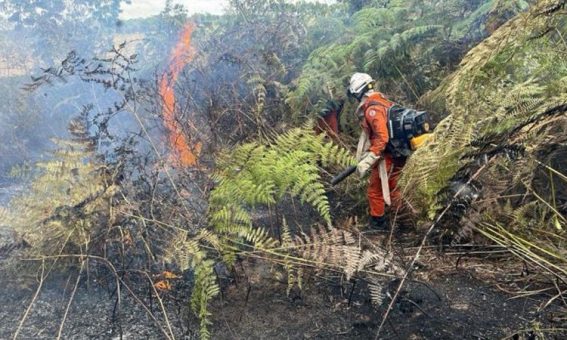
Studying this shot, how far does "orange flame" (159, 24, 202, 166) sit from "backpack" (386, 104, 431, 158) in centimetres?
183

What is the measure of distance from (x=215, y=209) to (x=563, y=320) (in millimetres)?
2109

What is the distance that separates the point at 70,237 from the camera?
3303 millimetres

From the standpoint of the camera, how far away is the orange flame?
177 inches

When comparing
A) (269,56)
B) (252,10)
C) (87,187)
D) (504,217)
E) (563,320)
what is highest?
(252,10)

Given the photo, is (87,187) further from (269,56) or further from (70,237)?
(269,56)

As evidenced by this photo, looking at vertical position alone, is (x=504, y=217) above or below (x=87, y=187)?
below

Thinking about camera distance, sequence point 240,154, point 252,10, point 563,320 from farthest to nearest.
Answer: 1. point 252,10
2. point 240,154
3. point 563,320

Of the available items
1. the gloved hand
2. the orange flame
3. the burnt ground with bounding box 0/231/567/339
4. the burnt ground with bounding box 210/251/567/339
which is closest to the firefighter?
the gloved hand

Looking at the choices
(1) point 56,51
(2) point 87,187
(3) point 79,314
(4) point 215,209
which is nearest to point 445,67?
(4) point 215,209

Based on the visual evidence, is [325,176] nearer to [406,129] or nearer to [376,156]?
[376,156]

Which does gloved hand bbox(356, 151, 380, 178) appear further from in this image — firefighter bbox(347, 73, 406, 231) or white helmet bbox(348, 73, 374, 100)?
white helmet bbox(348, 73, 374, 100)

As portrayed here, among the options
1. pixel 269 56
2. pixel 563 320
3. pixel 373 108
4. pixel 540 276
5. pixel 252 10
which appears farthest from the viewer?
pixel 252 10

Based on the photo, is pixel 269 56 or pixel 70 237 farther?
pixel 269 56

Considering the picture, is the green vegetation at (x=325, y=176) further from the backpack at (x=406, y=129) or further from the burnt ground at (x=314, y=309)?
the backpack at (x=406, y=129)
